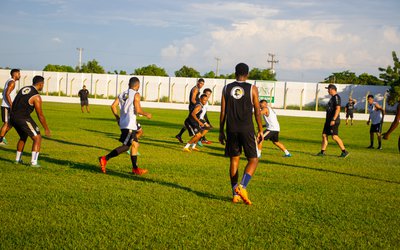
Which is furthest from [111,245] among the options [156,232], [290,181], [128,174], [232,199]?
[290,181]

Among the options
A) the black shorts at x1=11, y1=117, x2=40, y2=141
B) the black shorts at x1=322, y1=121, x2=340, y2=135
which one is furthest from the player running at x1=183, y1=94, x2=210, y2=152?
the black shorts at x1=11, y1=117, x2=40, y2=141

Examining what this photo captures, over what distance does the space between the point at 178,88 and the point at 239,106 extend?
55737 mm

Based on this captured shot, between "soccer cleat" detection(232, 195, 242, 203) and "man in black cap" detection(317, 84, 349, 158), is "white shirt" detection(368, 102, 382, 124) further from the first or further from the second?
"soccer cleat" detection(232, 195, 242, 203)

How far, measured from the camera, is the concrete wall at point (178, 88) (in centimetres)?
5712

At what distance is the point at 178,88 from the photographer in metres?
62.7

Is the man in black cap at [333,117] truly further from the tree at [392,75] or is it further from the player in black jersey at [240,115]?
the tree at [392,75]

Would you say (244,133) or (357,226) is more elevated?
(244,133)

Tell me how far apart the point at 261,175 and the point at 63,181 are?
410cm

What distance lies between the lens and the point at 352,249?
520cm

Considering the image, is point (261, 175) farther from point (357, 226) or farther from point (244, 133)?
point (357, 226)

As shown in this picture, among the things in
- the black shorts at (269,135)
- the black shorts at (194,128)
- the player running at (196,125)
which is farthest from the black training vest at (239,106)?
the black shorts at (194,128)

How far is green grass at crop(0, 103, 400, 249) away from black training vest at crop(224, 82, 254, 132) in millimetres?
1210

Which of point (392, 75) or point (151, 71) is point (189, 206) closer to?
point (392, 75)

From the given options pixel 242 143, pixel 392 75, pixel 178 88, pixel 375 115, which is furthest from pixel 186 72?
pixel 242 143
